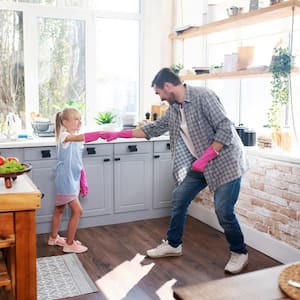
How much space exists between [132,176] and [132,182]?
60 mm

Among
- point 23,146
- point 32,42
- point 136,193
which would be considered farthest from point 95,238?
point 32,42

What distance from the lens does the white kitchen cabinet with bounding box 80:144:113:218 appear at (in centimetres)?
411

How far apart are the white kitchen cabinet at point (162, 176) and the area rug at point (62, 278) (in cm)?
127

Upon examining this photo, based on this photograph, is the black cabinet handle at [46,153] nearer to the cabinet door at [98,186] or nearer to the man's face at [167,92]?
→ the cabinet door at [98,186]

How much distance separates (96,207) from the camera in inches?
165

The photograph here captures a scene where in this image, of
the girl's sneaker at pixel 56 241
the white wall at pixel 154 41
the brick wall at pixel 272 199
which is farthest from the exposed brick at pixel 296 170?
the white wall at pixel 154 41

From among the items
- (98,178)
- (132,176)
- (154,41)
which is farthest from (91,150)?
(154,41)

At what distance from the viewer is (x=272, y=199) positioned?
11.1ft

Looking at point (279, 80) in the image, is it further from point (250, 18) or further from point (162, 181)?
point (162, 181)

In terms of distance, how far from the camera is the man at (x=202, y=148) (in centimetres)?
300

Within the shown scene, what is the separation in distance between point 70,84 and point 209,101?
6.90ft

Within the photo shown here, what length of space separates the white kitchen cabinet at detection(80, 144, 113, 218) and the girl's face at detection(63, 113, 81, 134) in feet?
1.92

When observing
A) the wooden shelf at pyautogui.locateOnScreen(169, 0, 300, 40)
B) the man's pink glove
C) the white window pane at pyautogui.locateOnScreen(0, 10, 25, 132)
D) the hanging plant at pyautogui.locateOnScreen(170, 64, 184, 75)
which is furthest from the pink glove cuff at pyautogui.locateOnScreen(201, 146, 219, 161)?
the white window pane at pyautogui.locateOnScreen(0, 10, 25, 132)

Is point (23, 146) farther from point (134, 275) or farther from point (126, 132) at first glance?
point (134, 275)
